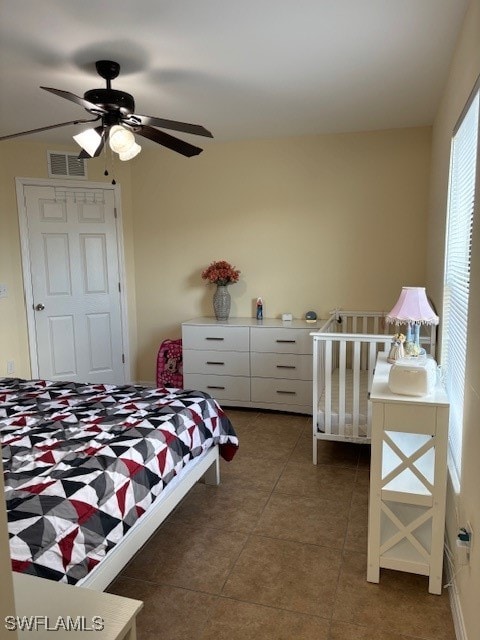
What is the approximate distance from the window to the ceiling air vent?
3476mm

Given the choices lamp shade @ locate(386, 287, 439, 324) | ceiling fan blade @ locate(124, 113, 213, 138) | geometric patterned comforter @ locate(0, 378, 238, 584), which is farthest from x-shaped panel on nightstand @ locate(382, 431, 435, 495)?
ceiling fan blade @ locate(124, 113, 213, 138)

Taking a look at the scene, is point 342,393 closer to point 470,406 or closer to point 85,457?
point 470,406

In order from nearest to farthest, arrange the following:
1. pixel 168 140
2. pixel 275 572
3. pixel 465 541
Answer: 1. pixel 465 541
2. pixel 275 572
3. pixel 168 140

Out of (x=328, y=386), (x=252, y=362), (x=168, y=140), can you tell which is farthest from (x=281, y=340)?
(x=168, y=140)

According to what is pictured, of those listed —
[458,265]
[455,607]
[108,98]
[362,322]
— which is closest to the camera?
[455,607]

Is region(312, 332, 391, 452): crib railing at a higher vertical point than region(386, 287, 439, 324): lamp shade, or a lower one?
lower

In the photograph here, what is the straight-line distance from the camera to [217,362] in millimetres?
4430

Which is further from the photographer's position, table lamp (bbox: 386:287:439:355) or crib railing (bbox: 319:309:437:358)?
crib railing (bbox: 319:309:437:358)

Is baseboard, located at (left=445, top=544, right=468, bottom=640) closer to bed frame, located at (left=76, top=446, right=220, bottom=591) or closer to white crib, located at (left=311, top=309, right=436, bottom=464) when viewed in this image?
white crib, located at (left=311, top=309, right=436, bottom=464)

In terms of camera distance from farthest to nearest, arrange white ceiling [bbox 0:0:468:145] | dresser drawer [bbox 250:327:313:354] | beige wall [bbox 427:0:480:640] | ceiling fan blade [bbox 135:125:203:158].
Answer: dresser drawer [bbox 250:327:313:354] < ceiling fan blade [bbox 135:125:203:158] < white ceiling [bbox 0:0:468:145] < beige wall [bbox 427:0:480:640]

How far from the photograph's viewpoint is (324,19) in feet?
7.32

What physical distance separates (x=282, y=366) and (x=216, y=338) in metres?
0.67

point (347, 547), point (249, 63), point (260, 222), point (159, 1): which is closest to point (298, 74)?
point (249, 63)

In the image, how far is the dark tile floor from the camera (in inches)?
73.7
